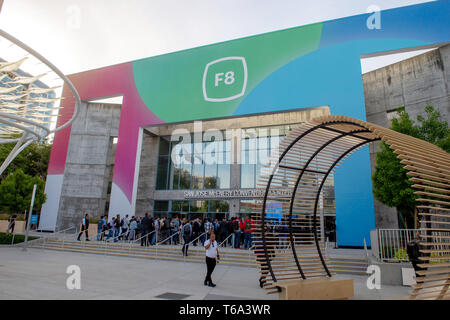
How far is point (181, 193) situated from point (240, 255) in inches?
446

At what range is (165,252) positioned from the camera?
14.1 m

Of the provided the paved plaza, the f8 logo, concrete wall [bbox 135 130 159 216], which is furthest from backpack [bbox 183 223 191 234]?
concrete wall [bbox 135 130 159 216]

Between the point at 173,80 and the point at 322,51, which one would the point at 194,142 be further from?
the point at 322,51

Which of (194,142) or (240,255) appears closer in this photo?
(240,255)

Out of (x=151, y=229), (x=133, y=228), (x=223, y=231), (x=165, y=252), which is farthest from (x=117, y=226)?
(x=223, y=231)

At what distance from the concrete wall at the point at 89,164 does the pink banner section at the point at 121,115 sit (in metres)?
0.97

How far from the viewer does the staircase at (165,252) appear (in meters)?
10.9

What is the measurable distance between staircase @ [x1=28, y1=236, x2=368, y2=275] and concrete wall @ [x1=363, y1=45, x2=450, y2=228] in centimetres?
723

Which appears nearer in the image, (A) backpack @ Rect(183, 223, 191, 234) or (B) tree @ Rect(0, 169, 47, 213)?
(A) backpack @ Rect(183, 223, 191, 234)

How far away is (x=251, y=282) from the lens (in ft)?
28.0

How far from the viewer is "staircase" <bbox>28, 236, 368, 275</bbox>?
10.9 metres

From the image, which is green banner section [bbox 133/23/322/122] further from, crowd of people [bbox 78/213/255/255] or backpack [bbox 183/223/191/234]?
backpack [bbox 183/223/191/234]

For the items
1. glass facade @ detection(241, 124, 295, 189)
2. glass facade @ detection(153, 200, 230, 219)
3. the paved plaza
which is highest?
glass facade @ detection(241, 124, 295, 189)
